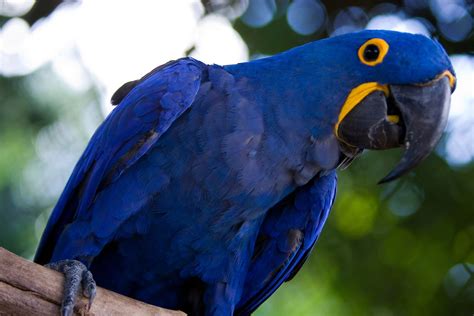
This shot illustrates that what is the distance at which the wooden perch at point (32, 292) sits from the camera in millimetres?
2039

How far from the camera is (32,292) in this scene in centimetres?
208

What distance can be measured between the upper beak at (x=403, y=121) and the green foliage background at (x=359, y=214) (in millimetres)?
1180

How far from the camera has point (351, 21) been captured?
3.71 meters

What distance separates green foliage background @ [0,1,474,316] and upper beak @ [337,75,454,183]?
1.18 m

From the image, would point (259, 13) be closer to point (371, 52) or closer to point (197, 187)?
point (371, 52)

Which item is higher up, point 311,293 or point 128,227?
point 128,227

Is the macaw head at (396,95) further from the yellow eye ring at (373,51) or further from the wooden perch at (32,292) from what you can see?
the wooden perch at (32,292)

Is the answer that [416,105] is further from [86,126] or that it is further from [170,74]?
[86,126]

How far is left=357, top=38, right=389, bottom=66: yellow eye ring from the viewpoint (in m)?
2.45

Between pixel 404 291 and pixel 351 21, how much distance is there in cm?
146

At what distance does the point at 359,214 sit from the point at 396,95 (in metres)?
1.41

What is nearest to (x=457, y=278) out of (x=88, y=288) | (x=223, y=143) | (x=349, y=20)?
(x=349, y=20)

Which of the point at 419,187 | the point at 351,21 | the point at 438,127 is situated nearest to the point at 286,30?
the point at 351,21

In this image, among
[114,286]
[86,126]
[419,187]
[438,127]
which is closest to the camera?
[438,127]
